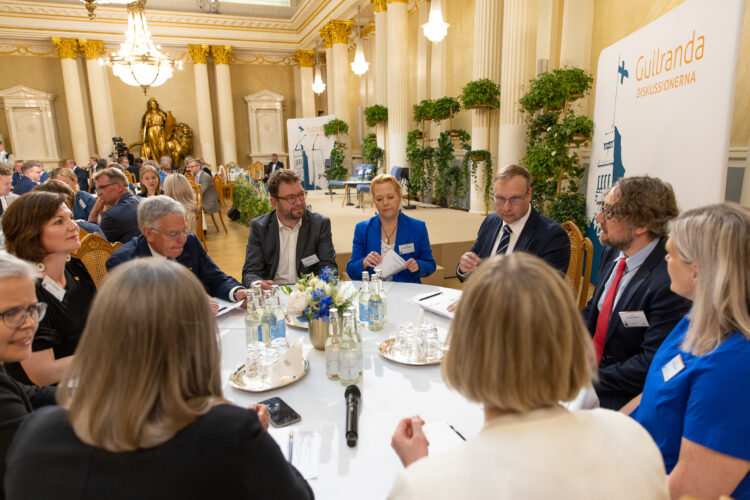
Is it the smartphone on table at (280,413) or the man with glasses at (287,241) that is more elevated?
the man with glasses at (287,241)

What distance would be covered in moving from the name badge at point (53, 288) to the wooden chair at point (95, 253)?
1.02 m

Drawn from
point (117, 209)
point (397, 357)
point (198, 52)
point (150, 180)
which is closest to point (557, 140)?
point (397, 357)

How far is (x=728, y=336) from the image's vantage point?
106cm

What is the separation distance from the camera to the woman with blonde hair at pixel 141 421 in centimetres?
74

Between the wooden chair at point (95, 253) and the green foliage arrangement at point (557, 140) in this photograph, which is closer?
the wooden chair at point (95, 253)

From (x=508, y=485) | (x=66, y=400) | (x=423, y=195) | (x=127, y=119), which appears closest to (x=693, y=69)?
(x=508, y=485)

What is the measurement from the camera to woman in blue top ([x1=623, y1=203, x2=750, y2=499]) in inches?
38.7

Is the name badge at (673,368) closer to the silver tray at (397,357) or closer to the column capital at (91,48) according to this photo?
the silver tray at (397,357)

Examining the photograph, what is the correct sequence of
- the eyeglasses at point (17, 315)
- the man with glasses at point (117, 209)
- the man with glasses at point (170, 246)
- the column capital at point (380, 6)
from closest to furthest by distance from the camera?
the eyeglasses at point (17, 315), the man with glasses at point (170, 246), the man with glasses at point (117, 209), the column capital at point (380, 6)

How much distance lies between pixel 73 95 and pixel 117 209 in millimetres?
13015

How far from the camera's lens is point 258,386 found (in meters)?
1.52

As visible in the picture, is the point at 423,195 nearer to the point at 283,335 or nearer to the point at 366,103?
the point at 366,103

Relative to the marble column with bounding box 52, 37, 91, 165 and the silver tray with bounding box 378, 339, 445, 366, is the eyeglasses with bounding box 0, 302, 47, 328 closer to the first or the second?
the silver tray with bounding box 378, 339, 445, 366

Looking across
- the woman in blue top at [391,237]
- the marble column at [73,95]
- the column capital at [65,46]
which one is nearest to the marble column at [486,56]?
the woman in blue top at [391,237]
